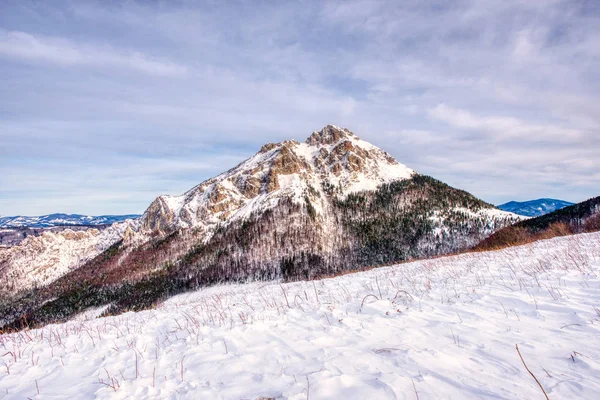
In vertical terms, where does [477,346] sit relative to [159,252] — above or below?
above

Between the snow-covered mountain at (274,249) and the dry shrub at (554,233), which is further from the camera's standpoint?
the snow-covered mountain at (274,249)

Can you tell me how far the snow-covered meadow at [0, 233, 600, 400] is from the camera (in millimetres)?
3312

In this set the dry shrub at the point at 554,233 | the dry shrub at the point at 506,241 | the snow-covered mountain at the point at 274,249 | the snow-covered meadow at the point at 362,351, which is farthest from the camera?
the snow-covered mountain at the point at 274,249

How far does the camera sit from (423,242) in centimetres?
15088

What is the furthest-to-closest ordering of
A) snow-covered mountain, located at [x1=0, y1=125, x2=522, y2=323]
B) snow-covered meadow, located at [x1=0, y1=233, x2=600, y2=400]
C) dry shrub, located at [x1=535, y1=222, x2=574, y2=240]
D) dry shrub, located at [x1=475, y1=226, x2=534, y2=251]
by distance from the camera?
snow-covered mountain, located at [x1=0, y1=125, x2=522, y2=323] → dry shrub, located at [x1=535, y1=222, x2=574, y2=240] → dry shrub, located at [x1=475, y1=226, x2=534, y2=251] → snow-covered meadow, located at [x1=0, y1=233, x2=600, y2=400]

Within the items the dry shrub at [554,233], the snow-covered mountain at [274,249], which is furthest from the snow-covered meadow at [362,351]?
the snow-covered mountain at [274,249]

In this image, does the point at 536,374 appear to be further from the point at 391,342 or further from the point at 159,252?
the point at 159,252

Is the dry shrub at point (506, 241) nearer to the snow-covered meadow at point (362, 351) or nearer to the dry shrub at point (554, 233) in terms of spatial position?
the dry shrub at point (554, 233)

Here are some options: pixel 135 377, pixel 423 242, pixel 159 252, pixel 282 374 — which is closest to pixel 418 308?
pixel 282 374

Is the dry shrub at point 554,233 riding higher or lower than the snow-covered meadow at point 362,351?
higher

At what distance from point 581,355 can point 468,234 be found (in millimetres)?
174761

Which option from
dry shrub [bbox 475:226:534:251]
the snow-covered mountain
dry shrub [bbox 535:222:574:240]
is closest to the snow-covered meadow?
dry shrub [bbox 475:226:534:251]

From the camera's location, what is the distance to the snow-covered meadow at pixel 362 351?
10.9 feet

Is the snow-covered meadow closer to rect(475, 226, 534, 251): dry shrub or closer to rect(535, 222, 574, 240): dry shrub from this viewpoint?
rect(475, 226, 534, 251): dry shrub
